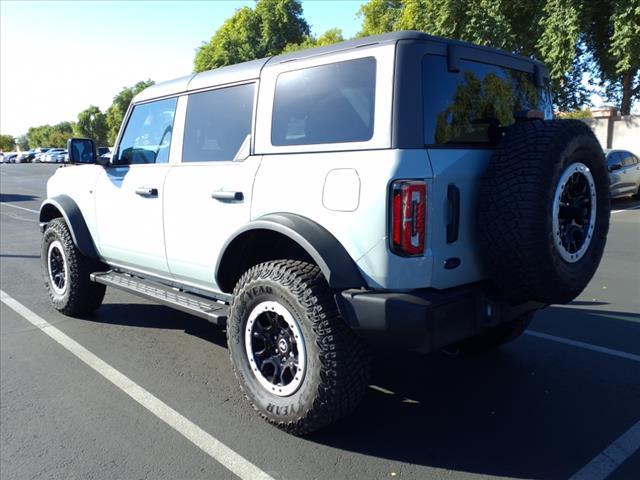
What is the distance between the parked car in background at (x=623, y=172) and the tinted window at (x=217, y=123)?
13341mm

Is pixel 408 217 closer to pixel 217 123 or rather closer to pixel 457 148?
pixel 457 148

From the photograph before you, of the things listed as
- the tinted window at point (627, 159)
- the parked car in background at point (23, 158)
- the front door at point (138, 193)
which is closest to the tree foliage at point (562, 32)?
the tinted window at point (627, 159)

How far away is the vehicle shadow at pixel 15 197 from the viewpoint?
1880 cm

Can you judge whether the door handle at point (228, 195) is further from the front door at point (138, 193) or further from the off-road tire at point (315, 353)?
the front door at point (138, 193)

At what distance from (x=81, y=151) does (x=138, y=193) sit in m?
0.97

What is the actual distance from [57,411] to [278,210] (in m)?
1.92

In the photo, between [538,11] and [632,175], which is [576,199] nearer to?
[632,175]

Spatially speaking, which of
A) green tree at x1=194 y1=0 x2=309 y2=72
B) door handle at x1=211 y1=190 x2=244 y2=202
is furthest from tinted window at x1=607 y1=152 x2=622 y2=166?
green tree at x1=194 y1=0 x2=309 y2=72

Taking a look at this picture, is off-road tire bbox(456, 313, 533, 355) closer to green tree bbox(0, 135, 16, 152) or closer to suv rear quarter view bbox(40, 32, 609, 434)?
suv rear quarter view bbox(40, 32, 609, 434)

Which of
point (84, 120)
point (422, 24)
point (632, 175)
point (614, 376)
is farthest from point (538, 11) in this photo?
point (84, 120)

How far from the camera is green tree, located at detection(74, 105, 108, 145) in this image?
9494 centimetres

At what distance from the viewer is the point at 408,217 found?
2.71m

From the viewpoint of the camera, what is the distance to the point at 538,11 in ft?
68.9

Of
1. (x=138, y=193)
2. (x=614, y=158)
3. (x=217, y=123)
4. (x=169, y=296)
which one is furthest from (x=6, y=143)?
(x=217, y=123)
